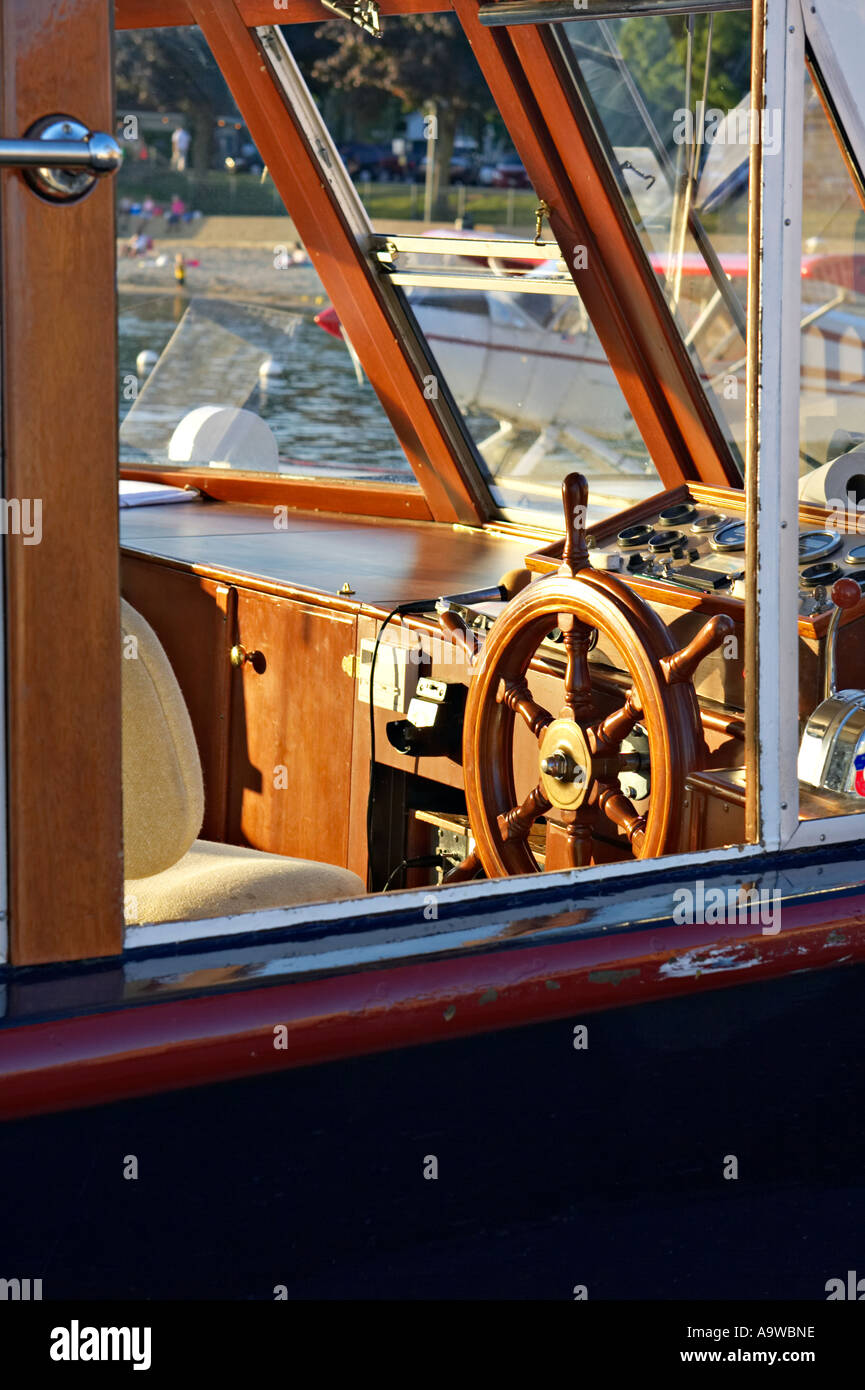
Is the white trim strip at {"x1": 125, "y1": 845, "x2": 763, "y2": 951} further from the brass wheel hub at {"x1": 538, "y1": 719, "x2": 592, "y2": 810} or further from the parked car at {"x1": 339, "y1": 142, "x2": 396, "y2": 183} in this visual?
the parked car at {"x1": 339, "y1": 142, "x2": 396, "y2": 183}

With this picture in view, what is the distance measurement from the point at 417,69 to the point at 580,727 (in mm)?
2644

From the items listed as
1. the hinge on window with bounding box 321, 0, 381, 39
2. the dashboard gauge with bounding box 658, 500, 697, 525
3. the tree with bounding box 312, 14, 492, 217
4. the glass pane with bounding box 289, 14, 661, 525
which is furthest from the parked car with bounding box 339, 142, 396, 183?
the dashboard gauge with bounding box 658, 500, 697, 525

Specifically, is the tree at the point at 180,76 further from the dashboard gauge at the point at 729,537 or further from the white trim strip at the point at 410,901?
the white trim strip at the point at 410,901

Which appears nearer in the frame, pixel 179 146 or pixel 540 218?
pixel 540 218

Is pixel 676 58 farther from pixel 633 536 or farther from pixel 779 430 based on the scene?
pixel 779 430

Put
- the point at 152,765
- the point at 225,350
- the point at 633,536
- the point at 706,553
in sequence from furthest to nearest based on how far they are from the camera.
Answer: the point at 225,350
the point at 633,536
the point at 706,553
the point at 152,765

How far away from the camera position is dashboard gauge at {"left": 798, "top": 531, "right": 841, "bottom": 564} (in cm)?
255

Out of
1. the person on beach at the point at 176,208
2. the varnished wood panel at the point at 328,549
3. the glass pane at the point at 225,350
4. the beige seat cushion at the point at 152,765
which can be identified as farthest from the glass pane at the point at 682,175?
the person on beach at the point at 176,208

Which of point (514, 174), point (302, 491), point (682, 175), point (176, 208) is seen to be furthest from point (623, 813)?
point (176, 208)

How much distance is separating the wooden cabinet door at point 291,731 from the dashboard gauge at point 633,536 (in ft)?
1.82

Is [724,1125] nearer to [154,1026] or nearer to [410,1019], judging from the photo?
[410,1019]

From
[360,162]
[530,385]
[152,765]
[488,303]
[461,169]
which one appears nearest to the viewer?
[152,765]

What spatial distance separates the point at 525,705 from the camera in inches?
99.6

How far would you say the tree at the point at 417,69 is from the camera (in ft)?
11.8
